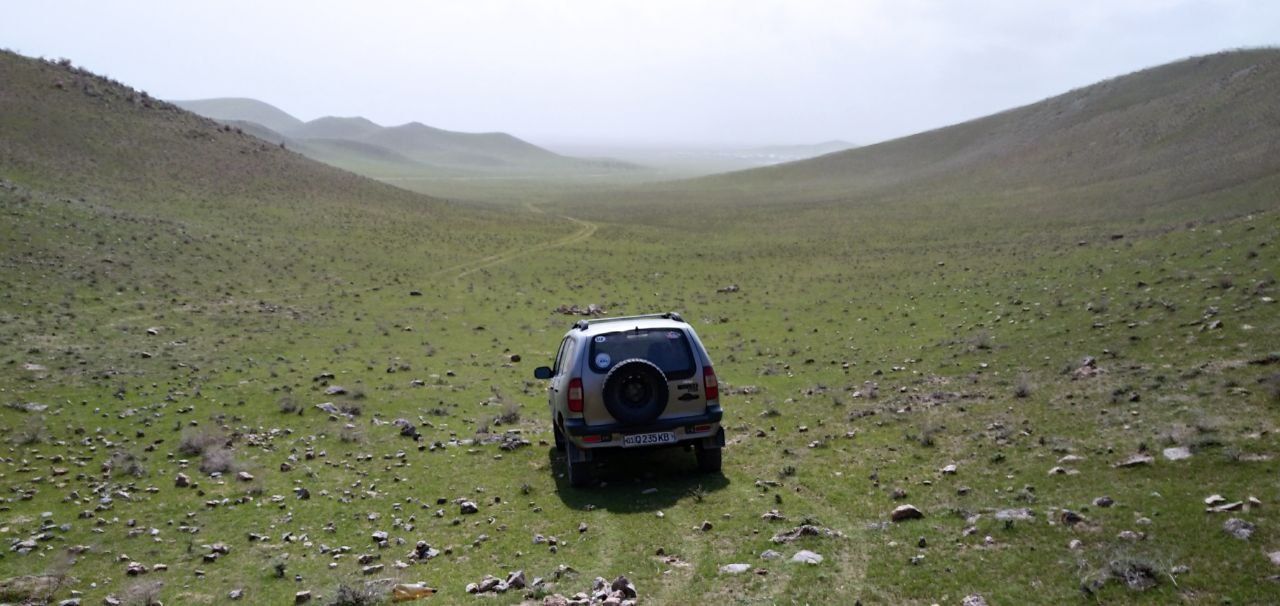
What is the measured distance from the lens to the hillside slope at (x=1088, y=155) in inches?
2431

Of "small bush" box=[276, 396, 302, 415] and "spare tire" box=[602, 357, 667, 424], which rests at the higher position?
"spare tire" box=[602, 357, 667, 424]

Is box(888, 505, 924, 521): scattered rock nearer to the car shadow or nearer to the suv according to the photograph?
the car shadow

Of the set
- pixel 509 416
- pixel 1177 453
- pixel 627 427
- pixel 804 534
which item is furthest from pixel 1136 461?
pixel 509 416

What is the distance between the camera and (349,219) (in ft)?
199

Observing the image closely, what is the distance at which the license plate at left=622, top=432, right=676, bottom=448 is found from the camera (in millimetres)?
12297

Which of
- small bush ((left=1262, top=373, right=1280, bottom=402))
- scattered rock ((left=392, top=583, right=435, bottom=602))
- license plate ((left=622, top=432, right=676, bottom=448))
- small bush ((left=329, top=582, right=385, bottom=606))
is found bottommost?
scattered rock ((left=392, top=583, right=435, bottom=602))

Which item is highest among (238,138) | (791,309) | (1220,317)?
(238,138)

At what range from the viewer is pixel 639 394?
12391 mm

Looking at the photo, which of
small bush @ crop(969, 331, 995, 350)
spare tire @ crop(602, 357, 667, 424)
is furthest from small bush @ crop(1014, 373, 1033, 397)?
spare tire @ crop(602, 357, 667, 424)

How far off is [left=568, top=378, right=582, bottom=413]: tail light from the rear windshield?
33 cm

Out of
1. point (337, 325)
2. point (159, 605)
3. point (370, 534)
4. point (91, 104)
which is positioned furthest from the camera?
point (91, 104)

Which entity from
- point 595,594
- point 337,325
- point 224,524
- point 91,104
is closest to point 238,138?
point 91,104

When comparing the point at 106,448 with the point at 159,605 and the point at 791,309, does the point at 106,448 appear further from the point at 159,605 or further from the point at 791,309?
the point at 791,309

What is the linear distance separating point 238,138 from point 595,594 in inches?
3045
